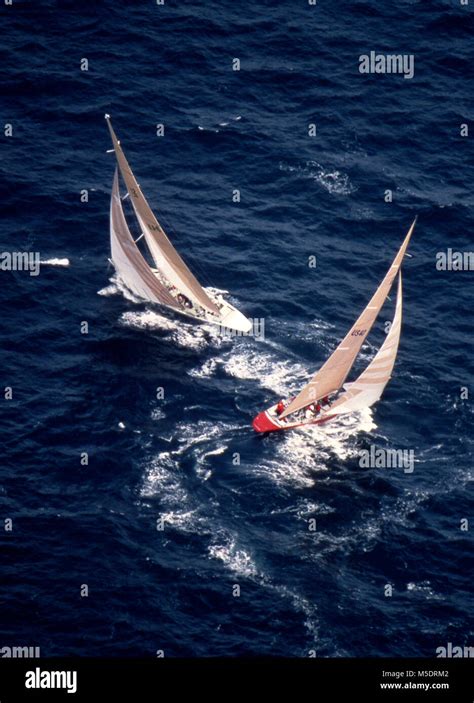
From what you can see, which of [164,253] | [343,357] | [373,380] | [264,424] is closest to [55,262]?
[164,253]

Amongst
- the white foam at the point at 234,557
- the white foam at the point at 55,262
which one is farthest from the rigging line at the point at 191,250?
the white foam at the point at 234,557

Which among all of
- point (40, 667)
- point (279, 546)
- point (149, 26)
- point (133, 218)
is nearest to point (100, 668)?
point (40, 667)

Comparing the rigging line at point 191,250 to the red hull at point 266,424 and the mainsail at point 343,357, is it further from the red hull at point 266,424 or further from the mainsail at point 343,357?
the red hull at point 266,424

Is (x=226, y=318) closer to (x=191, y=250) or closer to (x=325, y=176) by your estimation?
(x=191, y=250)

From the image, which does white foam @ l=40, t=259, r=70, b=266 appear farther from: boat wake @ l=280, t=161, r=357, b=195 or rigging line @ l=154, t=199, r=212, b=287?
boat wake @ l=280, t=161, r=357, b=195

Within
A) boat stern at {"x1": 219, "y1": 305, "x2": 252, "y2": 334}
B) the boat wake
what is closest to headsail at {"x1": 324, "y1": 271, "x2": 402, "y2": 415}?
boat stern at {"x1": 219, "y1": 305, "x2": 252, "y2": 334}

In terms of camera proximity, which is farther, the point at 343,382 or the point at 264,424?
the point at 343,382
